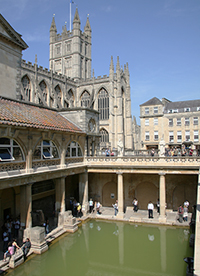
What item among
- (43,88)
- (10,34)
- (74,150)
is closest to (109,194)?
(74,150)

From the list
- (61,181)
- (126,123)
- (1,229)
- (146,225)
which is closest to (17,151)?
(61,181)

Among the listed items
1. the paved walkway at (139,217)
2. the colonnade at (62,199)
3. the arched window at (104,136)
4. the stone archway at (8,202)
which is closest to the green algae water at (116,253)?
the paved walkway at (139,217)

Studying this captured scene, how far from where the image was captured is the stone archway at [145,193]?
26.1 metres

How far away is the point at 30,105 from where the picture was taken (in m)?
21.7

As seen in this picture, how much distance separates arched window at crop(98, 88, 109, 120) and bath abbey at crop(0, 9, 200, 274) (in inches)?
472

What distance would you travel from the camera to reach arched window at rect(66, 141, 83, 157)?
2259cm

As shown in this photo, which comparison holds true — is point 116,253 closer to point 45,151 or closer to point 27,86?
point 45,151

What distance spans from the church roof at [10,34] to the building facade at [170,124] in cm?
3055

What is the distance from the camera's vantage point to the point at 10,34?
64.7 feet

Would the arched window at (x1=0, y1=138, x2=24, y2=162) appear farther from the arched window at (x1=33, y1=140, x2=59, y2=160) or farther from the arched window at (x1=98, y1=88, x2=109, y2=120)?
the arched window at (x1=98, y1=88, x2=109, y2=120)

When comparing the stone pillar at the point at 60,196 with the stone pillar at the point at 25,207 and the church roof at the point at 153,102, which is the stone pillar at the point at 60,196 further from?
the church roof at the point at 153,102

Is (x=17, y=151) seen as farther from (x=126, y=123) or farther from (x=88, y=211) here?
(x=126, y=123)

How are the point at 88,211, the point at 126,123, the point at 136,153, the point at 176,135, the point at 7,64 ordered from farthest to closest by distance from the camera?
the point at 126,123
the point at 176,135
the point at 136,153
the point at 88,211
the point at 7,64

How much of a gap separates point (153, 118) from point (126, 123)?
1645cm
